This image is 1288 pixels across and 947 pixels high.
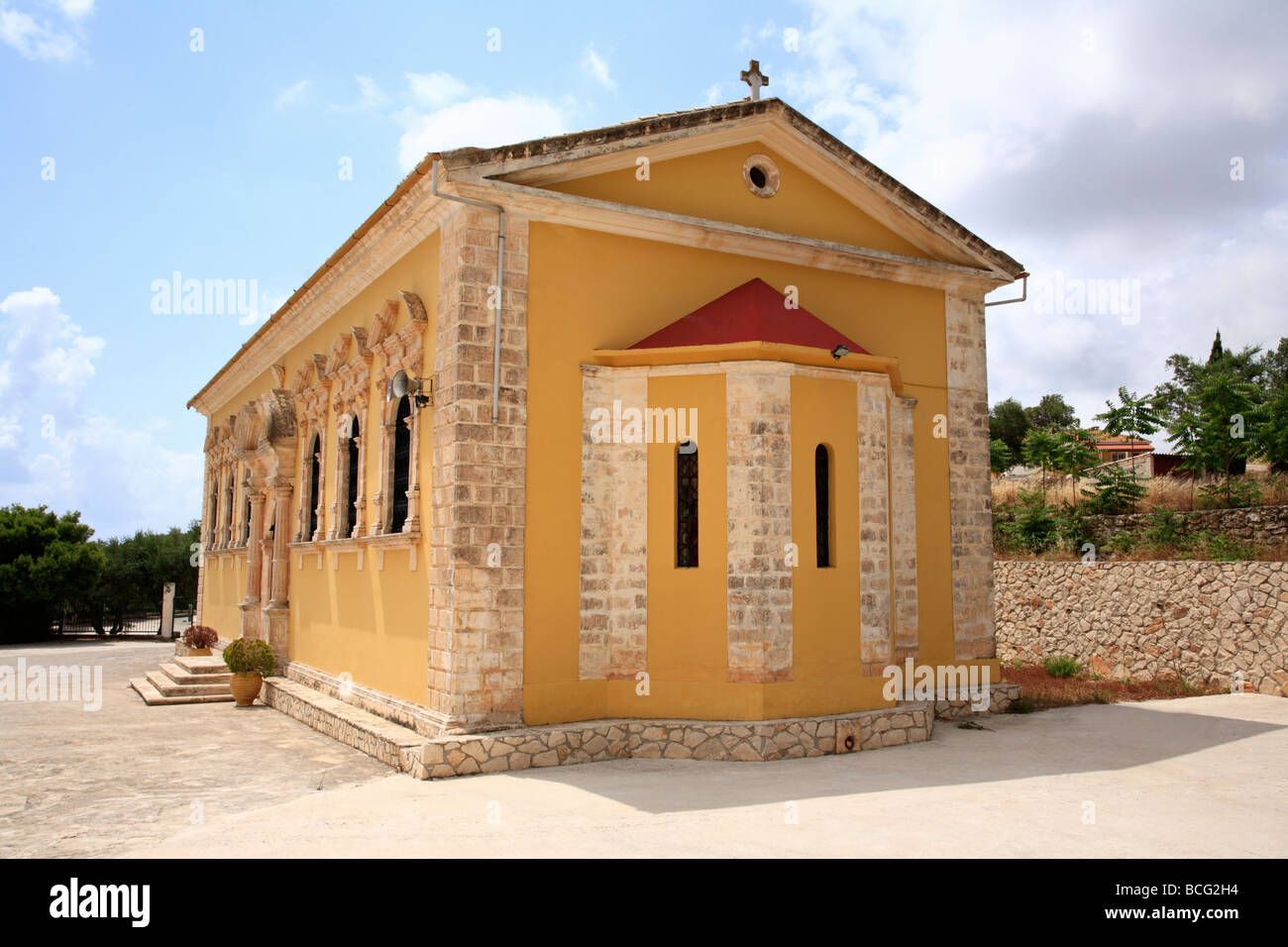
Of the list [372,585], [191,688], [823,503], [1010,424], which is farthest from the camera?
[1010,424]

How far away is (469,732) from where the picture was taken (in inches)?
331

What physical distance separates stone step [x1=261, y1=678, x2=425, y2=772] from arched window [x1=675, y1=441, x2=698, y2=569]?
314 centimetres

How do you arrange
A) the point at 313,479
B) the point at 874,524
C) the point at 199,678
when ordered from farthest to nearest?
the point at 199,678 < the point at 313,479 < the point at 874,524

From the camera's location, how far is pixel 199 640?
641 inches

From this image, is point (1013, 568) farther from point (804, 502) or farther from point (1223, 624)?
point (804, 502)

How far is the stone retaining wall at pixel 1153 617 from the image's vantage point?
12.7 metres

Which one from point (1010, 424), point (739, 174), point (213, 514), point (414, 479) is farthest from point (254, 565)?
point (1010, 424)

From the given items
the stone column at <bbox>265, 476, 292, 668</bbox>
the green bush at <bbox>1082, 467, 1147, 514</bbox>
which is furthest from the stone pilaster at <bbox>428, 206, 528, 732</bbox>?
the green bush at <bbox>1082, 467, 1147, 514</bbox>

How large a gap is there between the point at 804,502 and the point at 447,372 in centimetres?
380

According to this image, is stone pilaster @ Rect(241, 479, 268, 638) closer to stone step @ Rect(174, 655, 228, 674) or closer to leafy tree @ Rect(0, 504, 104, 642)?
stone step @ Rect(174, 655, 228, 674)

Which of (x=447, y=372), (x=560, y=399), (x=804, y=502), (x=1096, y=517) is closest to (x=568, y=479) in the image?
(x=560, y=399)

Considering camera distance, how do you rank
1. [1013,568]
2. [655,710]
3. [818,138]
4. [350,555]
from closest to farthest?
[655,710], [818,138], [350,555], [1013,568]

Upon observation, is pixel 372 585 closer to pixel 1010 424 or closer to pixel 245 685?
pixel 245 685

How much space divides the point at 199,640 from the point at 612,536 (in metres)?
10.6
